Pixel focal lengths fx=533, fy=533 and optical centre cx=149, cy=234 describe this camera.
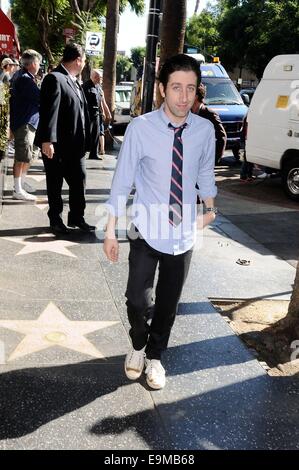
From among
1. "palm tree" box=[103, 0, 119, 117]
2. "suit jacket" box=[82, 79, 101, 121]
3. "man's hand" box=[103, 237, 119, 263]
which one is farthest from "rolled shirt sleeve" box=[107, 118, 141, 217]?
"palm tree" box=[103, 0, 119, 117]

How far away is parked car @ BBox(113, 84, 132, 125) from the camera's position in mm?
20675

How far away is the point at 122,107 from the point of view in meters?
21.1

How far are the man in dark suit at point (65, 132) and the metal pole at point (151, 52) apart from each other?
1.65 m

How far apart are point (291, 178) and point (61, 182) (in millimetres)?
5322

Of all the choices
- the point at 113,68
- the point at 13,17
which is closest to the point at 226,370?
the point at 113,68

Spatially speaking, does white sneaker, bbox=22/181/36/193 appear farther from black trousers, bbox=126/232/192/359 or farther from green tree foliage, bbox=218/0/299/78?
green tree foliage, bbox=218/0/299/78

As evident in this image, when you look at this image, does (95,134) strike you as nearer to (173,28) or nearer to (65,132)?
→ (173,28)

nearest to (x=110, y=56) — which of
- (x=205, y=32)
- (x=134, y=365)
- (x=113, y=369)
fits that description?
(x=113, y=369)

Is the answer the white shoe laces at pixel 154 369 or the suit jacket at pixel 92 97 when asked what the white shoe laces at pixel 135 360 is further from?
the suit jacket at pixel 92 97

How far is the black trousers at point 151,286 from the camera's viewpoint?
3.14m

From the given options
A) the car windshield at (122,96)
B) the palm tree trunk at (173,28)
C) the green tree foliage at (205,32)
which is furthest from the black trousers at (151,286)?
the green tree foliage at (205,32)

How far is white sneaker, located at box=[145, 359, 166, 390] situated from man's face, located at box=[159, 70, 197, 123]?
1549 millimetres

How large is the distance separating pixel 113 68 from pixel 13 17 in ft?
143

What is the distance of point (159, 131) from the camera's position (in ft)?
9.84
